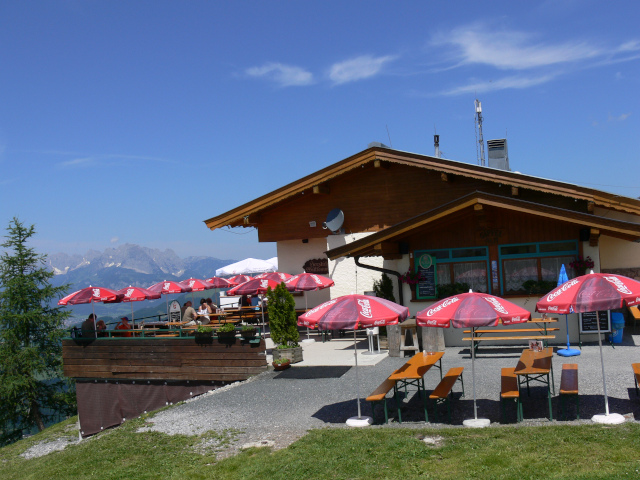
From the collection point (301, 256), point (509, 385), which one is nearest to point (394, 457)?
point (509, 385)

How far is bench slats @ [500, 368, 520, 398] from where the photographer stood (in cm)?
827

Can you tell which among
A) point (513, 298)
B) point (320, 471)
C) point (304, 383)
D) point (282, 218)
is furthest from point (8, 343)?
point (320, 471)

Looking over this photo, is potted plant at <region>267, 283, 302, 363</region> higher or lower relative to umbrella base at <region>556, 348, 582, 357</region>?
higher

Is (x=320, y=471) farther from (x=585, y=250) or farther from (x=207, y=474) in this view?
(x=585, y=250)

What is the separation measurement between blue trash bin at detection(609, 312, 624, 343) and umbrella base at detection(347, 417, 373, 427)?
24.5ft

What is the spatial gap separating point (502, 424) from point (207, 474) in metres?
4.00

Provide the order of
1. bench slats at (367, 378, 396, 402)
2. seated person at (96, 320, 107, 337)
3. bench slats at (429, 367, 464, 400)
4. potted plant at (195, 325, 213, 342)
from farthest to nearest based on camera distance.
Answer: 1. seated person at (96, 320, 107, 337)
2. potted plant at (195, 325, 213, 342)
3. bench slats at (367, 378, 396, 402)
4. bench slats at (429, 367, 464, 400)

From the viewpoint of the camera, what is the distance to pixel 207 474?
724 centimetres

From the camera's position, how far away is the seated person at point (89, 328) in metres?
17.2

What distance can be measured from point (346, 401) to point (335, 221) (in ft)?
31.5

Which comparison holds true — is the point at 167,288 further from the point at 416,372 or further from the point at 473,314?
the point at 473,314

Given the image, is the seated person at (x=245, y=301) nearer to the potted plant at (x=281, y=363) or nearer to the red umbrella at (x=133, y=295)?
the red umbrella at (x=133, y=295)

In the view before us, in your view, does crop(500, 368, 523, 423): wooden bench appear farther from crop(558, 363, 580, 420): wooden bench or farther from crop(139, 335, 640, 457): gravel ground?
crop(558, 363, 580, 420): wooden bench

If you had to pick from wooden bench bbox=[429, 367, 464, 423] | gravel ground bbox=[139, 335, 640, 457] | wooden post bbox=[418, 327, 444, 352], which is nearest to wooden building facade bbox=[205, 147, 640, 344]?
wooden post bbox=[418, 327, 444, 352]
